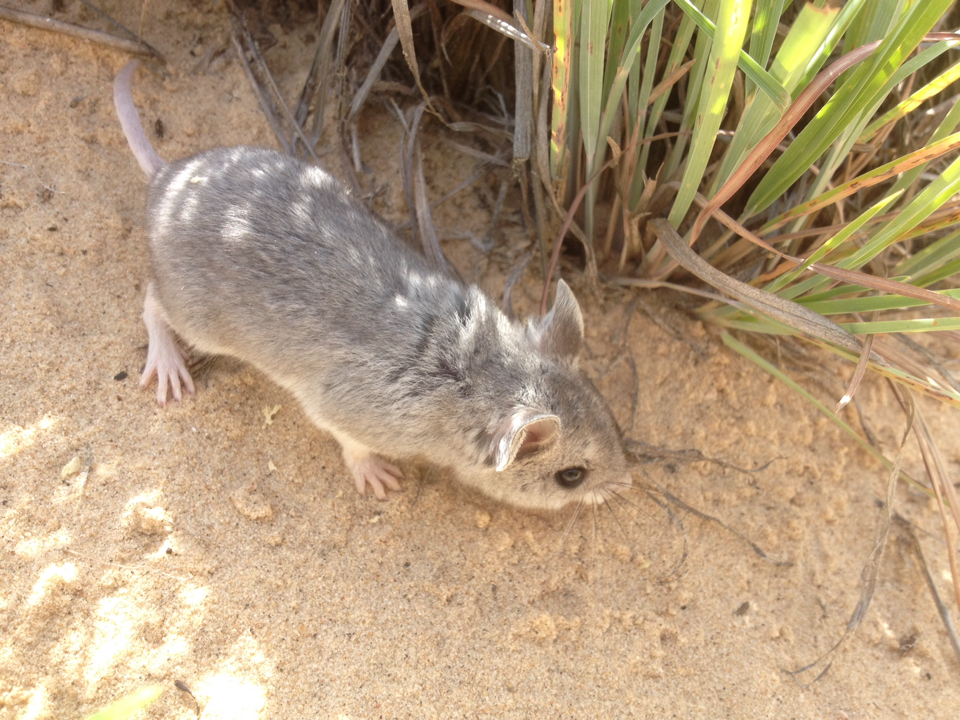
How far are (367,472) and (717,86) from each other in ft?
7.52

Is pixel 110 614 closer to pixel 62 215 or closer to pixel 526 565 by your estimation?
pixel 526 565

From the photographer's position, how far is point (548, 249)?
3.90 metres

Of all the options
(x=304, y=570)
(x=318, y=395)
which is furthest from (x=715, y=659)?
(x=318, y=395)

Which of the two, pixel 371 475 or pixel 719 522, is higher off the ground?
pixel 719 522

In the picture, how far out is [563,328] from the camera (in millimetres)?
3273

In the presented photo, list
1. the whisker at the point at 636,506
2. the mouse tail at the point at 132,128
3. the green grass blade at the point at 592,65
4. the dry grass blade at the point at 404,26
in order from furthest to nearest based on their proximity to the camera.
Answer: the mouse tail at the point at 132,128 < the whisker at the point at 636,506 < the dry grass blade at the point at 404,26 < the green grass blade at the point at 592,65

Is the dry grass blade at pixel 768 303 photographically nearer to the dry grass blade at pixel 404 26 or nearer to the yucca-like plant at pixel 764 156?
the yucca-like plant at pixel 764 156

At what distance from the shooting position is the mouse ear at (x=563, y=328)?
3.24 metres

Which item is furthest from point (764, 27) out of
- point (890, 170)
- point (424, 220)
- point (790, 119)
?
point (424, 220)

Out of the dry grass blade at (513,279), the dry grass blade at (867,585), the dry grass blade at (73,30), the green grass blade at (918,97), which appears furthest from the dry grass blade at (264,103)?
the dry grass blade at (867,585)

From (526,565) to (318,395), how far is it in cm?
127

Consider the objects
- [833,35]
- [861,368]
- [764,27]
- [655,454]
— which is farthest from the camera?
[655,454]

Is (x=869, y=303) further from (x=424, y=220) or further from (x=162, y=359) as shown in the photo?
(x=162, y=359)

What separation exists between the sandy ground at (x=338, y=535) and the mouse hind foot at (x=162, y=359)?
0.29 ft
